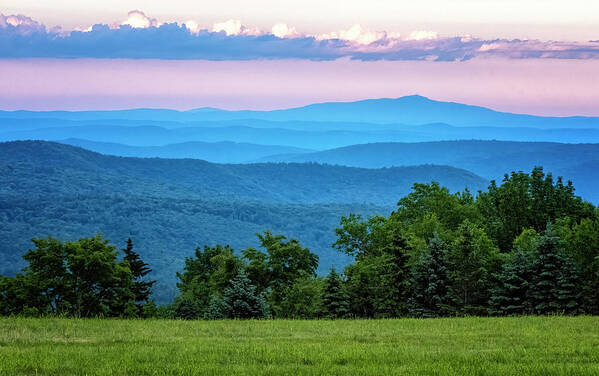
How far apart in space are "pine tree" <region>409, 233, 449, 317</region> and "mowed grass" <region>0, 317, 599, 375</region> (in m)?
14.5

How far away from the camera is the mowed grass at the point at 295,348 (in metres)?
12.8

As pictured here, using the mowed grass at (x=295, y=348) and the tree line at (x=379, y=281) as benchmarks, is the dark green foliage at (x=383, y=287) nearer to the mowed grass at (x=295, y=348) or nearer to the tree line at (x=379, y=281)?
the tree line at (x=379, y=281)

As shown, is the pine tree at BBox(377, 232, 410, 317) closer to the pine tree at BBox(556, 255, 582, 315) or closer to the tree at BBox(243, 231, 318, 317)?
the pine tree at BBox(556, 255, 582, 315)

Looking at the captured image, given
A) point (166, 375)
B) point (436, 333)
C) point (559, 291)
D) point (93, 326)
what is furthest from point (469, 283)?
point (166, 375)

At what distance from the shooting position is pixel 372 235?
5547 cm

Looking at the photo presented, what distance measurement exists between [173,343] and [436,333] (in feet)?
25.2

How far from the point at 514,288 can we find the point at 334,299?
9.24 metres

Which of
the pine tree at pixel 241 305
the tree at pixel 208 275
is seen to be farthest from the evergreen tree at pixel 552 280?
the tree at pixel 208 275

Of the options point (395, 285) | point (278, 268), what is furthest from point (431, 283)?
point (278, 268)

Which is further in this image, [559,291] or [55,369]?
[559,291]

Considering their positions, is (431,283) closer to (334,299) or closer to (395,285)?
(395,285)

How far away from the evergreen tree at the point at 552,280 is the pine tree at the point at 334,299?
9444mm

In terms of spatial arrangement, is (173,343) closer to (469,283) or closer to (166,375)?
(166,375)

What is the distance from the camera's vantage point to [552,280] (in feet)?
110
